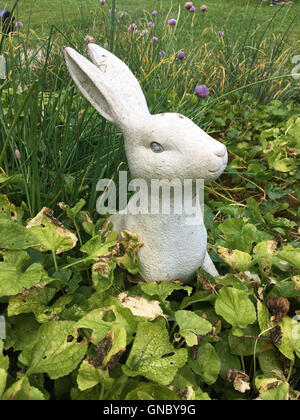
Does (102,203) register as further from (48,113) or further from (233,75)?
(233,75)

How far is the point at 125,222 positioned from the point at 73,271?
21 cm

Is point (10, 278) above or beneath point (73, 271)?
above

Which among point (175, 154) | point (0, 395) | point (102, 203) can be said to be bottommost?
point (102, 203)

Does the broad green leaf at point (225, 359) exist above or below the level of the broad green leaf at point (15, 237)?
below

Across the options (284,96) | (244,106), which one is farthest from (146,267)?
(284,96)

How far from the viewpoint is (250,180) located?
6.66 feet

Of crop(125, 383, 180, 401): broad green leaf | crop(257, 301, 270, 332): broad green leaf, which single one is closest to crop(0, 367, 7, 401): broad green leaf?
crop(125, 383, 180, 401): broad green leaf

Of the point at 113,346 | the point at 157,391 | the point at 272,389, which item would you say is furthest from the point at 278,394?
the point at 113,346

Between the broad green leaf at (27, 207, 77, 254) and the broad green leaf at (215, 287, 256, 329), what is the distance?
406 mm

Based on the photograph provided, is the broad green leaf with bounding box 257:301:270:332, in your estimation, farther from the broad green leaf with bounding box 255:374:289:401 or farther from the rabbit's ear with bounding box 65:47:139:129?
the rabbit's ear with bounding box 65:47:139:129

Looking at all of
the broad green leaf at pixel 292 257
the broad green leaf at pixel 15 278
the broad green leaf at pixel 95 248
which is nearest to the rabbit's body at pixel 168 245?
the broad green leaf at pixel 95 248

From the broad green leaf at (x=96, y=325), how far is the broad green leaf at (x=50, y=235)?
21 cm

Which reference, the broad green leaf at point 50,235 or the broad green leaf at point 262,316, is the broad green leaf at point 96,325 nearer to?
the broad green leaf at point 50,235

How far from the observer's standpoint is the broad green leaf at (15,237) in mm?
926
